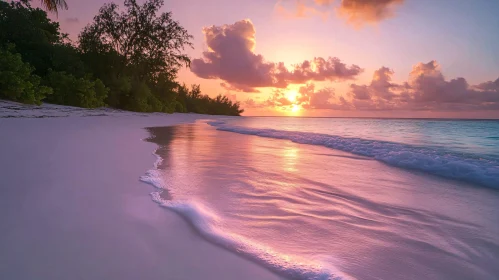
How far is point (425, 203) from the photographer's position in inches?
105

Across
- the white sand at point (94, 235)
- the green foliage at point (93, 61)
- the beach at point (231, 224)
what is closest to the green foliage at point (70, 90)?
the green foliage at point (93, 61)

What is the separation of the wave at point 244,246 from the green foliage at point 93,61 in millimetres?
11895

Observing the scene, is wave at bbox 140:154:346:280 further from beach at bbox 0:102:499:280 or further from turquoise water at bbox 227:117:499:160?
turquoise water at bbox 227:117:499:160

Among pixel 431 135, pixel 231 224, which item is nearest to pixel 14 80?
pixel 231 224

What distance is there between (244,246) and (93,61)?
26424 mm

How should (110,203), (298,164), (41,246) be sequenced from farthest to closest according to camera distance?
(298,164) < (110,203) < (41,246)

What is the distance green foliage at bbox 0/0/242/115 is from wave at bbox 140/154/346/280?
39.0 ft

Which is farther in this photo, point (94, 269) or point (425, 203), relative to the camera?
point (425, 203)

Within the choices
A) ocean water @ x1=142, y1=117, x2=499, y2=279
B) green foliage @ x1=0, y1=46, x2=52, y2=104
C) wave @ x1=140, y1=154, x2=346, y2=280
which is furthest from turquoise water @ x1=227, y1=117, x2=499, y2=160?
green foliage @ x1=0, y1=46, x2=52, y2=104

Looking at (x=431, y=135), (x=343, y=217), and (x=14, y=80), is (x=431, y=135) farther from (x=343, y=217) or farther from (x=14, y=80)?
(x=14, y=80)

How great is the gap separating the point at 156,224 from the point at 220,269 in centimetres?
68

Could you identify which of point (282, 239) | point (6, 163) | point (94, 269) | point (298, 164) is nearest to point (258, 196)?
point (282, 239)

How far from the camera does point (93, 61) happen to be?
23219mm

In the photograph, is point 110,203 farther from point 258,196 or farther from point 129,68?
point 129,68
